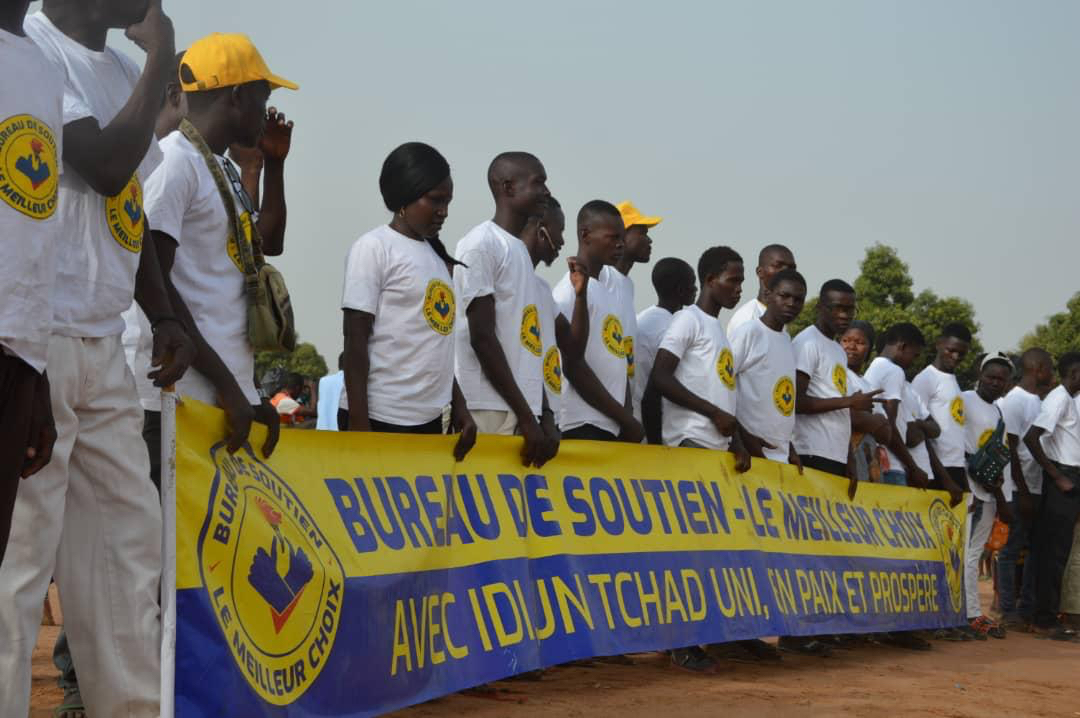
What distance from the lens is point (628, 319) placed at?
7461 mm

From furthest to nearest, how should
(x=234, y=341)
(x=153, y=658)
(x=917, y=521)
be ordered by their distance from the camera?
(x=917, y=521) < (x=234, y=341) < (x=153, y=658)

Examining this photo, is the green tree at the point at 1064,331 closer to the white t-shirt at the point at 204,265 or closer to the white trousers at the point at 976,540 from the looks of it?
the white trousers at the point at 976,540

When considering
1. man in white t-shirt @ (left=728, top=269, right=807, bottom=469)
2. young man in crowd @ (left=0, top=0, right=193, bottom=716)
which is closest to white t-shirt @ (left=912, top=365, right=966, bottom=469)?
man in white t-shirt @ (left=728, top=269, right=807, bottom=469)

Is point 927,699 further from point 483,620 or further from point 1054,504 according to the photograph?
point 1054,504

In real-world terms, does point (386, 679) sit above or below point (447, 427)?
below

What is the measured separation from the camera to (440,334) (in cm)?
530

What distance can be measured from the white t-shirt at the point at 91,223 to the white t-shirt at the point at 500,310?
2.49 meters

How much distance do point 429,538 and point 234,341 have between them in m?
1.30

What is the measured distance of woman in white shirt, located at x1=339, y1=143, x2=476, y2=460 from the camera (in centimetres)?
521

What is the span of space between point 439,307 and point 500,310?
0.68 metres

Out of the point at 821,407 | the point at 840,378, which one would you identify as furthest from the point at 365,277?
the point at 840,378

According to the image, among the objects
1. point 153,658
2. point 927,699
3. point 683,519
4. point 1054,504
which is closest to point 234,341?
point 153,658

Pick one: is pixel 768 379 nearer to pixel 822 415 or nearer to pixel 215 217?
pixel 822 415

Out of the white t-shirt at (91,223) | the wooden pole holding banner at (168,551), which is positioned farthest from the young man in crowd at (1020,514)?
the white t-shirt at (91,223)
